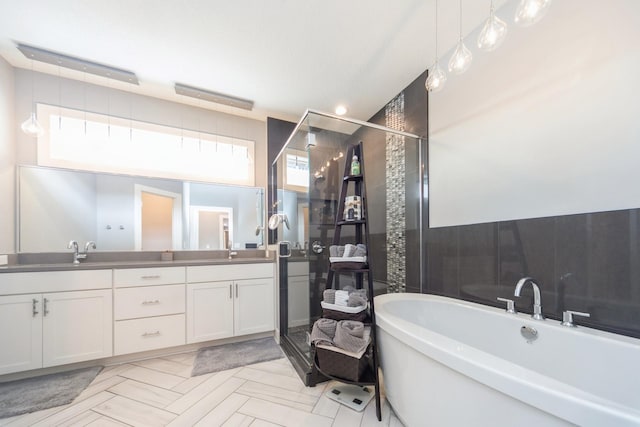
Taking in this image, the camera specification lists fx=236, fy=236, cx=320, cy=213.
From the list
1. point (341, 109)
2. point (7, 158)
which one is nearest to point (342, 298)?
point (341, 109)

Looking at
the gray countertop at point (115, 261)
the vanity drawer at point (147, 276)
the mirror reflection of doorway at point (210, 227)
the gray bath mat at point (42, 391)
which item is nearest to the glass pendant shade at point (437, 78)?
the gray countertop at point (115, 261)

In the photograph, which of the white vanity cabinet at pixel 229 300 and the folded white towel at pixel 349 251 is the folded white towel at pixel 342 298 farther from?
the white vanity cabinet at pixel 229 300

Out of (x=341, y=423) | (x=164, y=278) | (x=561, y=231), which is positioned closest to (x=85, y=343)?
(x=164, y=278)

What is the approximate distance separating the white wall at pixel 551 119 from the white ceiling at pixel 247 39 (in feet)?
1.46

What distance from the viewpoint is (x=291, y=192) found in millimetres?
2504

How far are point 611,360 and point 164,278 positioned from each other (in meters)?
2.92

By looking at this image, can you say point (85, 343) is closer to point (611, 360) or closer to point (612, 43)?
point (611, 360)

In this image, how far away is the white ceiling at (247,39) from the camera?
5.09 ft

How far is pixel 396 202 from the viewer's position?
2461mm

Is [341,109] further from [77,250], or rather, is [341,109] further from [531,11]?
[77,250]

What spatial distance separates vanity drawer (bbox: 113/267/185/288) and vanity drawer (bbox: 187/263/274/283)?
99 mm

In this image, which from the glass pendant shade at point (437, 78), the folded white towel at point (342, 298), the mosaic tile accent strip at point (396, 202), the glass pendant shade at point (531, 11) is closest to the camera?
the glass pendant shade at point (531, 11)

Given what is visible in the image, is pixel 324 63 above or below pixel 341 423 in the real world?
above

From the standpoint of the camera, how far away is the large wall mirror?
2141 millimetres
